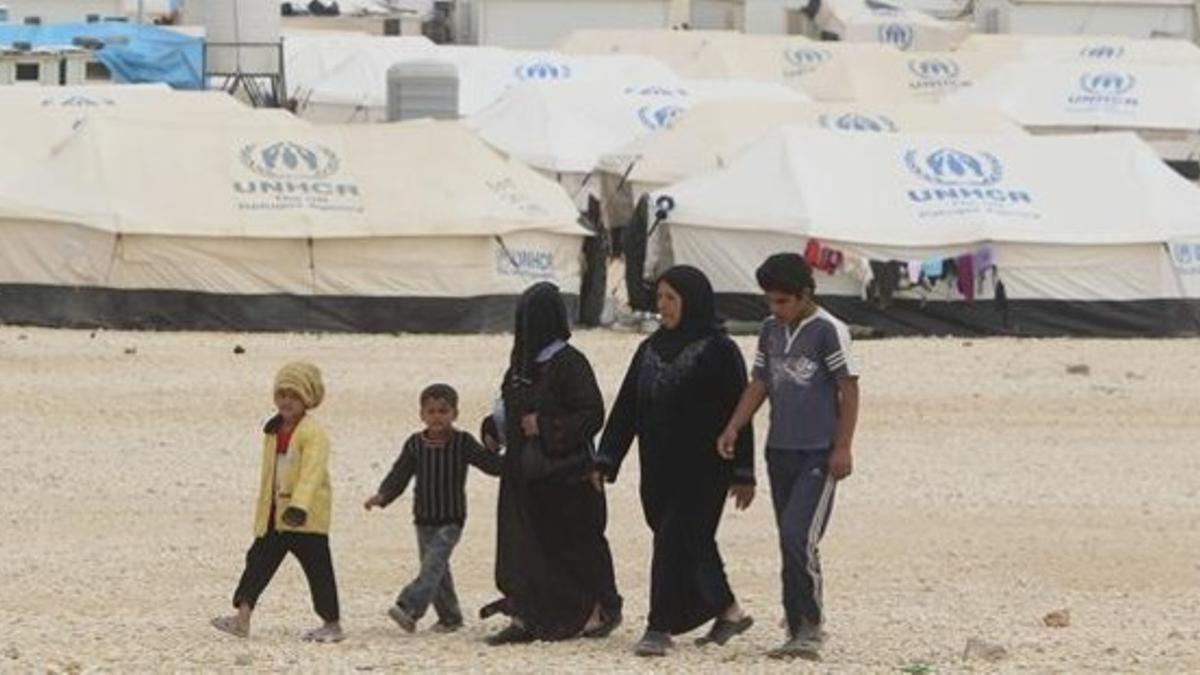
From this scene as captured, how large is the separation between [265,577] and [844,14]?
52.5 metres

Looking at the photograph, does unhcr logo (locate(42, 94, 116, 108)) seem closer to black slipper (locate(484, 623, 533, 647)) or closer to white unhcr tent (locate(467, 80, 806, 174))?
white unhcr tent (locate(467, 80, 806, 174))

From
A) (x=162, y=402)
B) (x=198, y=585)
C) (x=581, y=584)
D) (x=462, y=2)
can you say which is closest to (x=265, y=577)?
(x=581, y=584)

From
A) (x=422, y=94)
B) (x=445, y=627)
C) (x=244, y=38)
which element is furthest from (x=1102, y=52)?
(x=445, y=627)

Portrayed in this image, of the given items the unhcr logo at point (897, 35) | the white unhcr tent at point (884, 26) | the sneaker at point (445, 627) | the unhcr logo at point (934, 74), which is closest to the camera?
the sneaker at point (445, 627)

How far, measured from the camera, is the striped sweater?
11.9m

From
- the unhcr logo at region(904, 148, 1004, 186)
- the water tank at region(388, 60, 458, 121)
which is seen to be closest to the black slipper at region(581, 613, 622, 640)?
the unhcr logo at region(904, 148, 1004, 186)

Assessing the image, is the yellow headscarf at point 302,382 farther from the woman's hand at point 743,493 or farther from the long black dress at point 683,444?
the woman's hand at point 743,493

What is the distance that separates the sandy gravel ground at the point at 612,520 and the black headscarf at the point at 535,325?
1.07 m

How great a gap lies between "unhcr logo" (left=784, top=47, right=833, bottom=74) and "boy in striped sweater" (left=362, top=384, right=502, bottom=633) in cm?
4109

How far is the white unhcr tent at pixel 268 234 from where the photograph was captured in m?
27.3

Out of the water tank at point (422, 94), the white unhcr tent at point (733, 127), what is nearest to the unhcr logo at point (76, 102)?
the water tank at point (422, 94)

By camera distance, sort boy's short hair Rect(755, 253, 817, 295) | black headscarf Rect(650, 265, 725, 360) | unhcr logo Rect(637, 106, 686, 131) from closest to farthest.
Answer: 1. boy's short hair Rect(755, 253, 817, 295)
2. black headscarf Rect(650, 265, 725, 360)
3. unhcr logo Rect(637, 106, 686, 131)

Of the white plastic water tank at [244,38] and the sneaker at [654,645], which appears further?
the white plastic water tank at [244,38]

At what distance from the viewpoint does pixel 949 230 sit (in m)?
28.7
